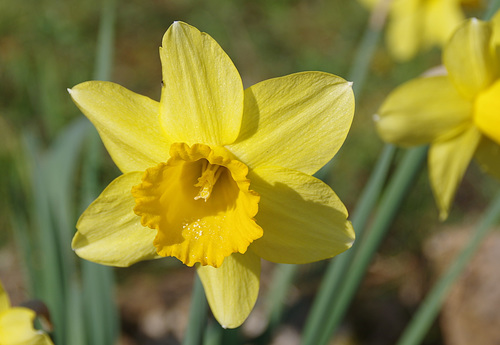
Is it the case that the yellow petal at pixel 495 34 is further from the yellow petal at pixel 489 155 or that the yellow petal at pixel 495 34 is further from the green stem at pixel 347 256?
the green stem at pixel 347 256

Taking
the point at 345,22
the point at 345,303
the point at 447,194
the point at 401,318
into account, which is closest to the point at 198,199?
the point at 345,303

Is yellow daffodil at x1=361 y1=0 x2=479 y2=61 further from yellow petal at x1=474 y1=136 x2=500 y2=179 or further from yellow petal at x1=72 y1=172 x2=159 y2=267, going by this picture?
yellow petal at x1=72 y1=172 x2=159 y2=267

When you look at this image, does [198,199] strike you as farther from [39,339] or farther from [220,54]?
[39,339]

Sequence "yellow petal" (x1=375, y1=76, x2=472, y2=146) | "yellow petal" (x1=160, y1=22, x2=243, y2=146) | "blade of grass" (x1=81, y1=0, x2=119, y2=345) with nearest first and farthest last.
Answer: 1. "yellow petal" (x1=160, y1=22, x2=243, y2=146)
2. "yellow petal" (x1=375, y1=76, x2=472, y2=146)
3. "blade of grass" (x1=81, y1=0, x2=119, y2=345)

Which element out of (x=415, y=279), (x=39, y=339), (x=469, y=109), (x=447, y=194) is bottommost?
(x=415, y=279)

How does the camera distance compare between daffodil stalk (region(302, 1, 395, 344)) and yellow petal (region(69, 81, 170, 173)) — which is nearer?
yellow petal (region(69, 81, 170, 173))

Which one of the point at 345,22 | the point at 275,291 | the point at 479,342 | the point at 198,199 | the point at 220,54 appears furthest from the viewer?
the point at 345,22

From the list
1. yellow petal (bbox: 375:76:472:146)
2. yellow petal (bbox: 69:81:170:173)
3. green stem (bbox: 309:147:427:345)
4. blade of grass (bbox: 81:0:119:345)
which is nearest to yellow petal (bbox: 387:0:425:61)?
yellow petal (bbox: 375:76:472:146)
